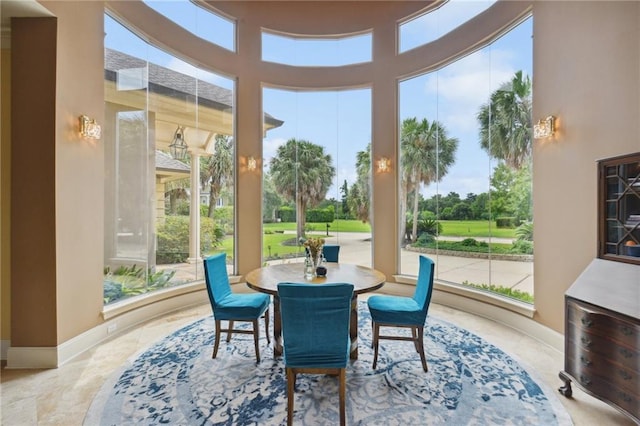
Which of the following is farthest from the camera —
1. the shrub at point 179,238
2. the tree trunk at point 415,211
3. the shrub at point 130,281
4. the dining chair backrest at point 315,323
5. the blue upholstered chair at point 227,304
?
the tree trunk at point 415,211

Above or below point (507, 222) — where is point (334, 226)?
below

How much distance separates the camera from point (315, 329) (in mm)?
2076

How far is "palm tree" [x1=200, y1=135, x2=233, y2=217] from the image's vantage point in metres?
4.99

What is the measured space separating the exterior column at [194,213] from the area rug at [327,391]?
181 centimetres

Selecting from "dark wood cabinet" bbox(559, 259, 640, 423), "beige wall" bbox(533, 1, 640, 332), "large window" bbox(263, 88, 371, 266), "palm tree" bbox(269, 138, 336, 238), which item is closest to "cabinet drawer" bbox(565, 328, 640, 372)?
"dark wood cabinet" bbox(559, 259, 640, 423)

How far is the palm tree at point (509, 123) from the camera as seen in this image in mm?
3848

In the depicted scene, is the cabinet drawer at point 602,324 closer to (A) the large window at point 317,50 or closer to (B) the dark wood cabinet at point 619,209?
(B) the dark wood cabinet at point 619,209

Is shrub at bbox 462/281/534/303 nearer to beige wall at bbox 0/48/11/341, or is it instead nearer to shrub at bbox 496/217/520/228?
shrub at bbox 496/217/520/228

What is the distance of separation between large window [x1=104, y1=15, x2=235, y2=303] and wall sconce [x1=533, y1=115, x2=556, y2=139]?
4.47 metres

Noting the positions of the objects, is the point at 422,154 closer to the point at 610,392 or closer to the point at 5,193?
the point at 610,392

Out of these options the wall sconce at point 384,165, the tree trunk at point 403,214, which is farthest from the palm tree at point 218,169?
the tree trunk at point 403,214

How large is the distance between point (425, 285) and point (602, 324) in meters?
1.29

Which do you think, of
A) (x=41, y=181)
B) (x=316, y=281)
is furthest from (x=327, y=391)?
(x=41, y=181)

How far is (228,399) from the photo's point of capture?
7.75 feet
